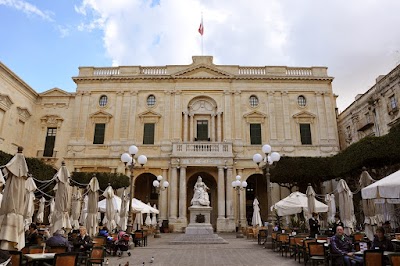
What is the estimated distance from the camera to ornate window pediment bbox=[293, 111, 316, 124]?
29.9 meters

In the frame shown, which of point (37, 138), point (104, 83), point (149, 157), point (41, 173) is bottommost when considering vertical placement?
point (41, 173)

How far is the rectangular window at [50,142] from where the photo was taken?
29.5 metres

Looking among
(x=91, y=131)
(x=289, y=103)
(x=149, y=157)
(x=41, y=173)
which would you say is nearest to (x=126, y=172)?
(x=149, y=157)

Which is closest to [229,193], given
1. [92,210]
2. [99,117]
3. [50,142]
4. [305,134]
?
[305,134]

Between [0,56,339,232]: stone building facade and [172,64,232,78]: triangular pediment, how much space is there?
0.10 meters

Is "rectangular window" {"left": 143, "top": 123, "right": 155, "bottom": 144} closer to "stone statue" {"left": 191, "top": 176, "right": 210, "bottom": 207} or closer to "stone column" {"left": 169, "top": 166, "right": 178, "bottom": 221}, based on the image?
"stone column" {"left": 169, "top": 166, "right": 178, "bottom": 221}

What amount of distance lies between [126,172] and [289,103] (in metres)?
17.1

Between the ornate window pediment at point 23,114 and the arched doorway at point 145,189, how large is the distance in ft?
39.5

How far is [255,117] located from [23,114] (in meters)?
21.9

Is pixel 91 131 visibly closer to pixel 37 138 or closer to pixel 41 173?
pixel 37 138

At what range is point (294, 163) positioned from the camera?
2455cm

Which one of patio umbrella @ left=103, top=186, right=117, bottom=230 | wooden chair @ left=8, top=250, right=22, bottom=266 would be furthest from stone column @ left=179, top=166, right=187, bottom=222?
wooden chair @ left=8, top=250, right=22, bottom=266

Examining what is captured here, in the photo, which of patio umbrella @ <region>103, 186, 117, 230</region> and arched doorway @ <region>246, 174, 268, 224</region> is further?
arched doorway @ <region>246, 174, 268, 224</region>

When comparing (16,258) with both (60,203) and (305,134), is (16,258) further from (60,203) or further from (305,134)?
(305,134)
